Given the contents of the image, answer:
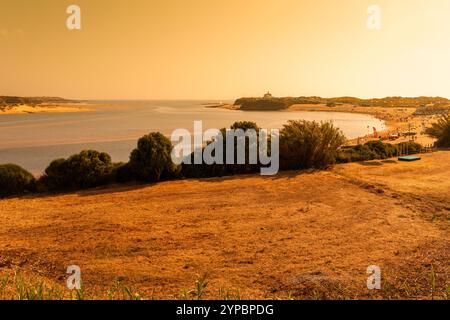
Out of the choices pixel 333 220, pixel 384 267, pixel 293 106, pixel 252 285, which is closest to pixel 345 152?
pixel 333 220

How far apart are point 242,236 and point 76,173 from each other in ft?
34.8

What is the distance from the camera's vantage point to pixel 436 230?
10.6 meters

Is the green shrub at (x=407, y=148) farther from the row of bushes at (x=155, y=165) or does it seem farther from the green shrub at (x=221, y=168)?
the green shrub at (x=221, y=168)

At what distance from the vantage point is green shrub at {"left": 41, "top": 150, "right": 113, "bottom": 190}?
17.1m

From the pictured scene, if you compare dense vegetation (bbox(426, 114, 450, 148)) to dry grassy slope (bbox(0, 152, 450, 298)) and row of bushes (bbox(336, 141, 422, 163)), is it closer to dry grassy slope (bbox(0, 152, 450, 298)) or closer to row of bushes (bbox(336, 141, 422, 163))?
row of bushes (bbox(336, 141, 422, 163))

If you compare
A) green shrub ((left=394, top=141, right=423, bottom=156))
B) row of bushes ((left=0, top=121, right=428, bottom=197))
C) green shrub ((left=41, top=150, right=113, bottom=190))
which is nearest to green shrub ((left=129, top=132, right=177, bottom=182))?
row of bushes ((left=0, top=121, right=428, bottom=197))

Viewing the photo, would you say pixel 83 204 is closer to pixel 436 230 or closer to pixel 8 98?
pixel 436 230

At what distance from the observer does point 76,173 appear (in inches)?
677

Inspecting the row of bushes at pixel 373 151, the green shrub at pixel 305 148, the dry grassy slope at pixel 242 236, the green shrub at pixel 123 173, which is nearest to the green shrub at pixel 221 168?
the green shrub at pixel 305 148

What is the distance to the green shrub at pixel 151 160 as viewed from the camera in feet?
60.7

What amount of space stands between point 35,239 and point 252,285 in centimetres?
685

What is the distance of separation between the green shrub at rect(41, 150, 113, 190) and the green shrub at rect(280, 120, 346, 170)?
1080 cm

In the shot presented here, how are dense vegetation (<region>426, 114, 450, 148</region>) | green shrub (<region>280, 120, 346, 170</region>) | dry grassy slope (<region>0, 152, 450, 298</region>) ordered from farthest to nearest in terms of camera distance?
dense vegetation (<region>426, 114, 450, 148</region>), green shrub (<region>280, 120, 346, 170</region>), dry grassy slope (<region>0, 152, 450, 298</region>)

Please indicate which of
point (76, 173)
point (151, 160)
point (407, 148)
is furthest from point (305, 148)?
point (76, 173)
